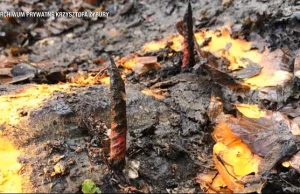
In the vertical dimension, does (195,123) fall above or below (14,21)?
below

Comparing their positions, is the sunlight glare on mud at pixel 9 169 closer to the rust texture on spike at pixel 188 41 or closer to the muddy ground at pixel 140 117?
the muddy ground at pixel 140 117

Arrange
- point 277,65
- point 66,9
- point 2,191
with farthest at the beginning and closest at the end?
1. point 66,9
2. point 277,65
3. point 2,191

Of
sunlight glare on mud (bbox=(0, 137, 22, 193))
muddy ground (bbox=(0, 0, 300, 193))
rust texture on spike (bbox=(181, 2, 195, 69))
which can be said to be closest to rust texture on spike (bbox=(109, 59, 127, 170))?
muddy ground (bbox=(0, 0, 300, 193))

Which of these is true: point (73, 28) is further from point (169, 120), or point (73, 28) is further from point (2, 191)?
point (2, 191)

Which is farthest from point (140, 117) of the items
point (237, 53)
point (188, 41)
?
point (237, 53)

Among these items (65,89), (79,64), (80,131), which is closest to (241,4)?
(79,64)

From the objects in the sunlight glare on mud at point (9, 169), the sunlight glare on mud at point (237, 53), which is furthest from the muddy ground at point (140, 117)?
the sunlight glare on mud at point (237, 53)
